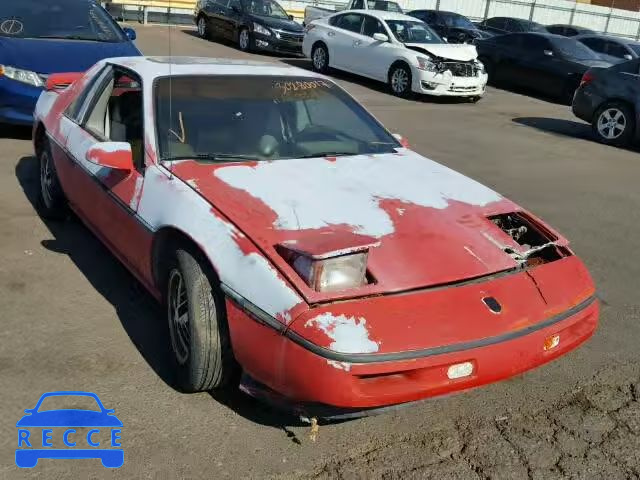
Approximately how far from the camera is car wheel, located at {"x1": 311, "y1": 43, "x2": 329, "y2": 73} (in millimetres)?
15406

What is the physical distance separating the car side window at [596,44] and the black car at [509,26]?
5388mm

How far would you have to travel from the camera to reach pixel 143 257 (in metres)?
3.48

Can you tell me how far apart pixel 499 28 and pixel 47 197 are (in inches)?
906

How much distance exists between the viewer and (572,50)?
1533 centimetres

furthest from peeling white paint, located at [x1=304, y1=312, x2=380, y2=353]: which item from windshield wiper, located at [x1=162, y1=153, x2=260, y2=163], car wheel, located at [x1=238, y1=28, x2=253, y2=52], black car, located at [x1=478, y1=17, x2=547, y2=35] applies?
black car, located at [x1=478, y1=17, x2=547, y2=35]

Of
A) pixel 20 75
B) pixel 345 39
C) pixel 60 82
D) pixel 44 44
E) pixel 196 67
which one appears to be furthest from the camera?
pixel 345 39

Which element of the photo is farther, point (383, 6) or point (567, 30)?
point (567, 30)

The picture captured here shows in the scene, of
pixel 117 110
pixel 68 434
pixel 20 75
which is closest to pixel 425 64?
pixel 20 75

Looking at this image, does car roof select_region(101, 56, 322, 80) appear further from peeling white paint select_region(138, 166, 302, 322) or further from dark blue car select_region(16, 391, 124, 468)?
dark blue car select_region(16, 391, 124, 468)

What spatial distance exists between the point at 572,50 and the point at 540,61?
717 millimetres

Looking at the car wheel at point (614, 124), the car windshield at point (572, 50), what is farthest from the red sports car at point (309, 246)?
the car windshield at point (572, 50)

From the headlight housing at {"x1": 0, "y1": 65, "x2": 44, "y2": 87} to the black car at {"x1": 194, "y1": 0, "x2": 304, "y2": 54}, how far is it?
11123 millimetres

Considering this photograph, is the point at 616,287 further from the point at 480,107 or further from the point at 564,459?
the point at 480,107

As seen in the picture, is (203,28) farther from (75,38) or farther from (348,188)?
(348,188)
